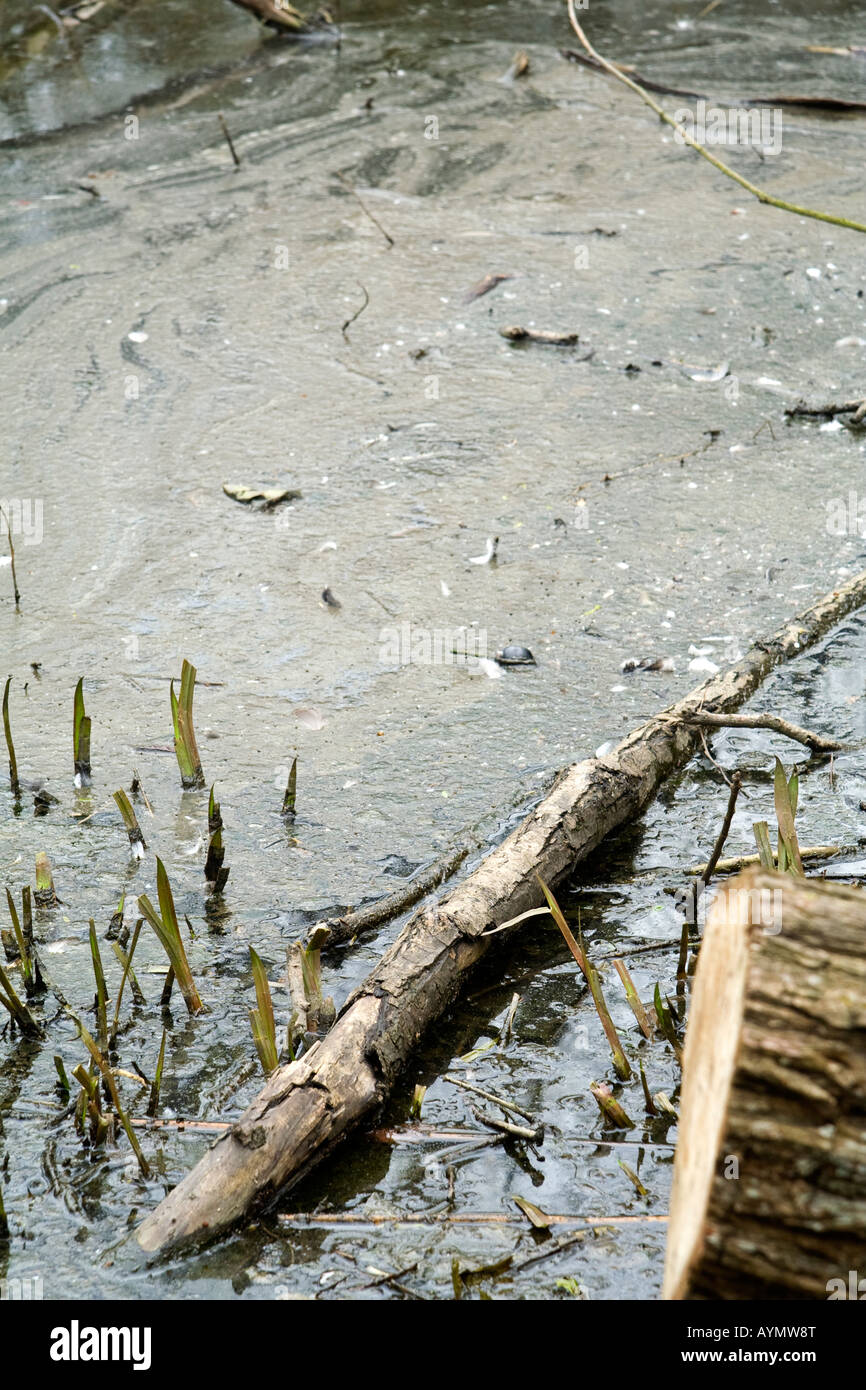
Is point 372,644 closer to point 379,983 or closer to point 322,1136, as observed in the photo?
point 379,983

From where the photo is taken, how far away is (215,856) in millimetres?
2689

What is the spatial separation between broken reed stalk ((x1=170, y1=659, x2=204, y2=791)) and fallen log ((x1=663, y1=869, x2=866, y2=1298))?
1.63m

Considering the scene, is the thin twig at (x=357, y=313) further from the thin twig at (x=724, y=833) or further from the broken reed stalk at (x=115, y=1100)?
the broken reed stalk at (x=115, y=1100)

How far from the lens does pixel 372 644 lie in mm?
3633

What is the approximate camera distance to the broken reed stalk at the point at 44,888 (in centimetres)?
262

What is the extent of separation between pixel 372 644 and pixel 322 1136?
73.6 inches

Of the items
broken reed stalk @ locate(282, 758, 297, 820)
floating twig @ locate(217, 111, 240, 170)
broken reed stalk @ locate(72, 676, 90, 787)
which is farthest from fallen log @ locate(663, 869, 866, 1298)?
floating twig @ locate(217, 111, 240, 170)

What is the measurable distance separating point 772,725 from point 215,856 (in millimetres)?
1347

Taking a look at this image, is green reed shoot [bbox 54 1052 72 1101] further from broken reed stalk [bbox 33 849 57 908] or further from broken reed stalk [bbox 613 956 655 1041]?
broken reed stalk [bbox 613 956 655 1041]

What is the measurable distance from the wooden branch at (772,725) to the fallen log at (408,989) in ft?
0.32

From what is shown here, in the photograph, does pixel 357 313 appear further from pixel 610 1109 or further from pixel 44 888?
pixel 610 1109

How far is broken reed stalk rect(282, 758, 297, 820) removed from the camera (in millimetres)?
2906

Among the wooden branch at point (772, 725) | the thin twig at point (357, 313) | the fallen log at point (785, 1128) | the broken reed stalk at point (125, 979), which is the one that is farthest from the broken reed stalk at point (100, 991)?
the thin twig at point (357, 313)

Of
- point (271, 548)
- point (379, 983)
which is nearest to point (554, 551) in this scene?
point (271, 548)
